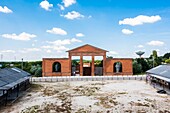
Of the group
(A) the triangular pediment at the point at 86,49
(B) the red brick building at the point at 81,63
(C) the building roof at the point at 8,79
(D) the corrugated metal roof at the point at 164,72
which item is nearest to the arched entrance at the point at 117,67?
(B) the red brick building at the point at 81,63

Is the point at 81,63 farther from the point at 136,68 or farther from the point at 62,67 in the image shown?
the point at 136,68

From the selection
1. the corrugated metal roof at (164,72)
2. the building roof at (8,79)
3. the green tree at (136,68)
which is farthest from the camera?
the green tree at (136,68)

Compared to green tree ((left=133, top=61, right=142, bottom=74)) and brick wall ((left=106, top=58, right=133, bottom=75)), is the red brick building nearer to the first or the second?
brick wall ((left=106, top=58, right=133, bottom=75))

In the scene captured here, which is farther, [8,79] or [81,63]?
[81,63]

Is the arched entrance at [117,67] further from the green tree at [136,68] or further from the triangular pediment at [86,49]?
the triangular pediment at [86,49]

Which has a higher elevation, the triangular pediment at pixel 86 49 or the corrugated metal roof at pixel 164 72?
the triangular pediment at pixel 86 49

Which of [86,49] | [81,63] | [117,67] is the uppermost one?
[86,49]

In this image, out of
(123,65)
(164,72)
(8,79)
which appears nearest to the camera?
(8,79)

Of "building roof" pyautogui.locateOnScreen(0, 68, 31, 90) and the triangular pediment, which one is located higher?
the triangular pediment

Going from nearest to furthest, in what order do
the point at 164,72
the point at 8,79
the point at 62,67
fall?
the point at 8,79 < the point at 164,72 < the point at 62,67

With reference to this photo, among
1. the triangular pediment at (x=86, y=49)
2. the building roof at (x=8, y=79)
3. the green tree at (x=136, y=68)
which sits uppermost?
the triangular pediment at (x=86, y=49)

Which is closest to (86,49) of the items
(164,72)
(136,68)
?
(136,68)

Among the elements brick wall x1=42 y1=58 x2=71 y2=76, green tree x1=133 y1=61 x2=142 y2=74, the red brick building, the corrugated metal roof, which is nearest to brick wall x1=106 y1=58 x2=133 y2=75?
the red brick building

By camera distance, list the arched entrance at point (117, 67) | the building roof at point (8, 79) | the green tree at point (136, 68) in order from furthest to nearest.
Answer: the green tree at point (136, 68), the arched entrance at point (117, 67), the building roof at point (8, 79)
